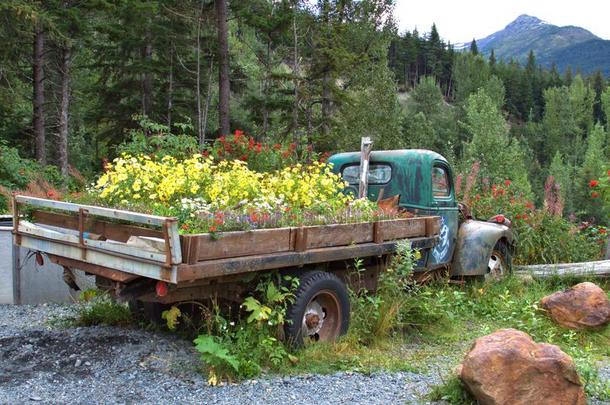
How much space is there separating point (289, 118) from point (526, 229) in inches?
498

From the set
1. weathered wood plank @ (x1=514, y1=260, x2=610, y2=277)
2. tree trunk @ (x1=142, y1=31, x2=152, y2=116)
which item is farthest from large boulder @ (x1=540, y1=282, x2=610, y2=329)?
tree trunk @ (x1=142, y1=31, x2=152, y2=116)

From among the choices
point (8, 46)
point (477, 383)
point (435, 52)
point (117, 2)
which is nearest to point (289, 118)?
Answer: point (117, 2)

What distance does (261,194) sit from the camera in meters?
5.48

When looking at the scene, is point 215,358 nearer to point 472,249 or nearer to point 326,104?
point 472,249

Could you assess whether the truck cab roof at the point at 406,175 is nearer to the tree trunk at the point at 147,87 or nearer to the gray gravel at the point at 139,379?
the gray gravel at the point at 139,379

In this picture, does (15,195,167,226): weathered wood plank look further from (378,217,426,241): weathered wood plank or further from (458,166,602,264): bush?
(458,166,602,264): bush

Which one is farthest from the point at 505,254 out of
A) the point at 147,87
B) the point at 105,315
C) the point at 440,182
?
the point at 147,87

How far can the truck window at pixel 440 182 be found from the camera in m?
7.13

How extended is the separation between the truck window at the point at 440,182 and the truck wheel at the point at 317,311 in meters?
2.37

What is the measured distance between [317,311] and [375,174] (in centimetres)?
266

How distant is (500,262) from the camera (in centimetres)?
823

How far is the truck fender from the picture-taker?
24.3 ft

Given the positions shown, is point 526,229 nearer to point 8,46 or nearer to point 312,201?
point 312,201

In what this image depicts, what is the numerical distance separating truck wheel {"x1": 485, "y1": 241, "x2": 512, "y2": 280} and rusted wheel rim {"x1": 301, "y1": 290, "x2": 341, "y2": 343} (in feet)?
11.3
